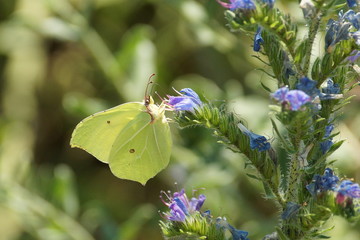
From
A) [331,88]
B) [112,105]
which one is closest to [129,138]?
[331,88]

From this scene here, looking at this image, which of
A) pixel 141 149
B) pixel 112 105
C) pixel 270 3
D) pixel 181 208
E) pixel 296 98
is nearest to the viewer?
pixel 296 98

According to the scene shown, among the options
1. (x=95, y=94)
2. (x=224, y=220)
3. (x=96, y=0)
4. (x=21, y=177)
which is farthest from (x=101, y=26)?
(x=224, y=220)

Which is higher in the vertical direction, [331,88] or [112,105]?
[112,105]

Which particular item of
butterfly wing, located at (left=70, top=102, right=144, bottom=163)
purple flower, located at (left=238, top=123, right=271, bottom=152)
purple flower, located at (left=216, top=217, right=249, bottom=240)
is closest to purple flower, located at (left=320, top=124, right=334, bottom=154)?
purple flower, located at (left=238, top=123, right=271, bottom=152)

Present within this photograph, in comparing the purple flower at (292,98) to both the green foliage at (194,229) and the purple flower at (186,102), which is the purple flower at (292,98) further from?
the green foliage at (194,229)

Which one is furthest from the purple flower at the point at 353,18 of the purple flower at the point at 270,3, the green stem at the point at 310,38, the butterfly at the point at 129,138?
the butterfly at the point at 129,138

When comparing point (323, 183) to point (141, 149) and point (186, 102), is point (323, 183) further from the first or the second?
point (141, 149)

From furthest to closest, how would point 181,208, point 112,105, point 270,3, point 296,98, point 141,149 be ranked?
1. point 112,105
2. point 141,149
3. point 181,208
4. point 270,3
5. point 296,98
